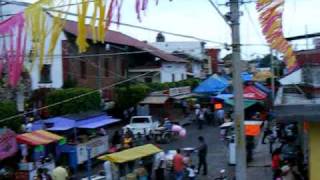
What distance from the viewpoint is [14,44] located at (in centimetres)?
965

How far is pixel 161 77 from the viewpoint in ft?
169

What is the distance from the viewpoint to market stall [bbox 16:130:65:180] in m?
21.7

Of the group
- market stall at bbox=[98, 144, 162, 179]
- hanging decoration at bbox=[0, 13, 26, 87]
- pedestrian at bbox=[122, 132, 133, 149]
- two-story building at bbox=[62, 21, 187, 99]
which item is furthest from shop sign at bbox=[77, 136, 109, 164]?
hanging decoration at bbox=[0, 13, 26, 87]

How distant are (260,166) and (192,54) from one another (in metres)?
46.6

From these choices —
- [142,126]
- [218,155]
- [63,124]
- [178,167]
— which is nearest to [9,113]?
[63,124]

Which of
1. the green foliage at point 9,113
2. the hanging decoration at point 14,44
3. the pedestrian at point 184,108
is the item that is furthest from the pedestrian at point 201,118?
the hanging decoration at point 14,44

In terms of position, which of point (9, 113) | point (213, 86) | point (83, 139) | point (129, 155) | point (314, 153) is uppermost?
point (213, 86)

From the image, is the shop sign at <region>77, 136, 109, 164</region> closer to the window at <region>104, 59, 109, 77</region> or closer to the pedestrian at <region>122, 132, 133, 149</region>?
the pedestrian at <region>122, 132, 133, 149</region>

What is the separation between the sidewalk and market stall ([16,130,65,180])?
7462 mm

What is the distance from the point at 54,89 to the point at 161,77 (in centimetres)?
1733

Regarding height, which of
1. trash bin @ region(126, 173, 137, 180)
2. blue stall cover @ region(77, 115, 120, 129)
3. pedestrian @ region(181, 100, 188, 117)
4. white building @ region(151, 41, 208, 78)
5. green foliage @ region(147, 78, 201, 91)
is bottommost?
trash bin @ region(126, 173, 137, 180)

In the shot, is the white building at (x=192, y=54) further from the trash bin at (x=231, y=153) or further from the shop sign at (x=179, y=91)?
the trash bin at (x=231, y=153)

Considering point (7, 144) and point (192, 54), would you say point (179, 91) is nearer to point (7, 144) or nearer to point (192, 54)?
point (192, 54)

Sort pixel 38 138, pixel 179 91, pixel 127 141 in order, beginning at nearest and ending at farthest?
pixel 38 138 < pixel 127 141 < pixel 179 91
